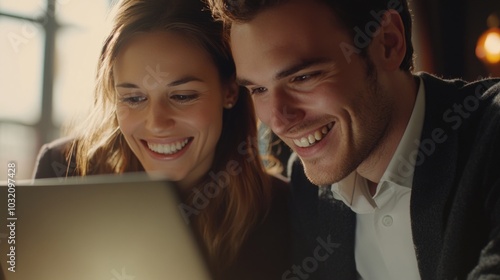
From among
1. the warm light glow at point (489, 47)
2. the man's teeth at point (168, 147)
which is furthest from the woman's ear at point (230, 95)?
the warm light glow at point (489, 47)

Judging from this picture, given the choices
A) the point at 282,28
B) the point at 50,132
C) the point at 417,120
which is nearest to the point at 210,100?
the point at 282,28

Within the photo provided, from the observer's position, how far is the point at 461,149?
2.92 feet

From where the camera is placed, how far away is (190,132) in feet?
3.50

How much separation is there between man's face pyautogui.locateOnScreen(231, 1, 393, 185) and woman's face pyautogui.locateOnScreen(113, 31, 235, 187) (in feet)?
0.33

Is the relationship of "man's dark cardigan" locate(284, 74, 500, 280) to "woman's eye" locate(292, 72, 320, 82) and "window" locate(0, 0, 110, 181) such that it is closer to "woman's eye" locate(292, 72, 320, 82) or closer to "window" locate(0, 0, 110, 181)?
"woman's eye" locate(292, 72, 320, 82)

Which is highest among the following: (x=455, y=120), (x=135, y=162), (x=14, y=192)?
(x=135, y=162)

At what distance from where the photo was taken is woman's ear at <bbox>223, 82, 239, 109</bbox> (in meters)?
1.10

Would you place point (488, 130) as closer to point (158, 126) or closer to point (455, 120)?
point (455, 120)

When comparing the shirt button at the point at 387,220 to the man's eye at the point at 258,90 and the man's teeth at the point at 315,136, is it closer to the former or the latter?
the man's teeth at the point at 315,136

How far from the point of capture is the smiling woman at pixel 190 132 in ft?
3.36

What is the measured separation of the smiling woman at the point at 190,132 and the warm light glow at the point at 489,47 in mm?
937

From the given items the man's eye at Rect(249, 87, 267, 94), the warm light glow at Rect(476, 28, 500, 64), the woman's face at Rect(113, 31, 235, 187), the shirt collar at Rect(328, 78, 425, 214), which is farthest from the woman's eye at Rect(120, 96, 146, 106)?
the warm light glow at Rect(476, 28, 500, 64)

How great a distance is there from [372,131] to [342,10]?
21cm

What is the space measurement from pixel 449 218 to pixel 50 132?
55.2 inches
